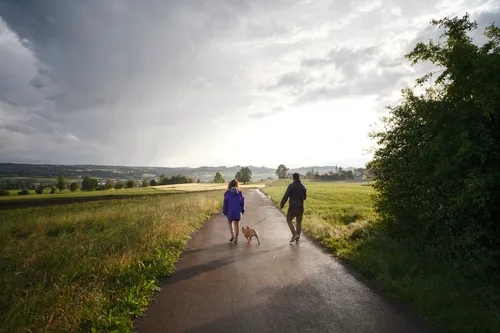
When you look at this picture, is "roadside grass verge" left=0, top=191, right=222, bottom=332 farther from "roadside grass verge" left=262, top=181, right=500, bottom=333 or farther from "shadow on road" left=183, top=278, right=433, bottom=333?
"roadside grass verge" left=262, top=181, right=500, bottom=333

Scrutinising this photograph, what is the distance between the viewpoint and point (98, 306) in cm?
503

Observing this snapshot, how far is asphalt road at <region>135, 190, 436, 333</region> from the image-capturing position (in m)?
4.61

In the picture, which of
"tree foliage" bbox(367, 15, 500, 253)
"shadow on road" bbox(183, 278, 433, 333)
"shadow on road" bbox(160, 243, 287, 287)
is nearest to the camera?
"shadow on road" bbox(183, 278, 433, 333)

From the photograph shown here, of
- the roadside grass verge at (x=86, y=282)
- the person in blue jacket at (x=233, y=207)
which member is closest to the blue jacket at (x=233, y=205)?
the person in blue jacket at (x=233, y=207)

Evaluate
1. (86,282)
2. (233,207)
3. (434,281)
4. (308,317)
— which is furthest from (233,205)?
(434,281)

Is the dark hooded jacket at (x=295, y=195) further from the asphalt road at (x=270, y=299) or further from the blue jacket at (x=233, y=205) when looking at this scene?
the asphalt road at (x=270, y=299)

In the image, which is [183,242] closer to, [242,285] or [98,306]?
[242,285]

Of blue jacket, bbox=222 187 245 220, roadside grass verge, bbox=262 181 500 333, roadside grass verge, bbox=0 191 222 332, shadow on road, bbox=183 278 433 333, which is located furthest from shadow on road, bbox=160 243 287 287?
roadside grass verge, bbox=262 181 500 333

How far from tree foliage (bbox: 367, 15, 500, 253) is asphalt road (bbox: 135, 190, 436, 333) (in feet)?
8.24

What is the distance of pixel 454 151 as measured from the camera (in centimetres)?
621

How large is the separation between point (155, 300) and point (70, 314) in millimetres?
1493

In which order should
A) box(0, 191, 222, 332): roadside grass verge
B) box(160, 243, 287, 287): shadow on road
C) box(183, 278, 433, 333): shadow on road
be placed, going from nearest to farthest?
box(183, 278, 433, 333): shadow on road < box(0, 191, 222, 332): roadside grass verge < box(160, 243, 287, 287): shadow on road

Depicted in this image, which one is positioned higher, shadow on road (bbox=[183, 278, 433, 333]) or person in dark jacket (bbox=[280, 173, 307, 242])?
person in dark jacket (bbox=[280, 173, 307, 242])

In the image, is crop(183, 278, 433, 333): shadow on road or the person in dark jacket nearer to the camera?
crop(183, 278, 433, 333): shadow on road
